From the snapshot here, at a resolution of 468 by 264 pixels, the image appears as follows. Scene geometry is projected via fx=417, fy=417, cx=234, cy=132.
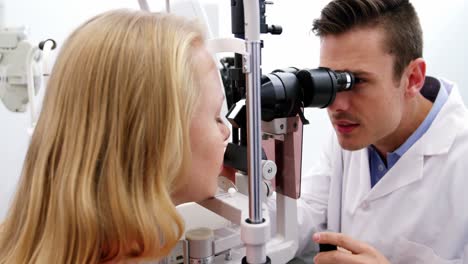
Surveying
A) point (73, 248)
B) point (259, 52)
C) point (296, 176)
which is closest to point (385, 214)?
point (296, 176)

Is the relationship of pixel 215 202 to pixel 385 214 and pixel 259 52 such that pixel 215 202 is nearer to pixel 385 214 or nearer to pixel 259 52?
pixel 259 52

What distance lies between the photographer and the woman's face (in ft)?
2.31

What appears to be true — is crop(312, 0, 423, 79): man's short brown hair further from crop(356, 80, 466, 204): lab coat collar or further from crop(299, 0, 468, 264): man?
crop(356, 80, 466, 204): lab coat collar

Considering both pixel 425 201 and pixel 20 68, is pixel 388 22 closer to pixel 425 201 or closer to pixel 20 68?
pixel 425 201

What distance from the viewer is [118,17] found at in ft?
2.12

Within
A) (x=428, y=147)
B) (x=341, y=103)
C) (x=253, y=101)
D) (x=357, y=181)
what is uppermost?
(x=253, y=101)

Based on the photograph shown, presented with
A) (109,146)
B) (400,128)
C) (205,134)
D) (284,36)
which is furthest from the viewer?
(284,36)

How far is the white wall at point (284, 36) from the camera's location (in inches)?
69.0

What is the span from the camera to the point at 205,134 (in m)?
0.72

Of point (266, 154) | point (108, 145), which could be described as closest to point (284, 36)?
point (266, 154)

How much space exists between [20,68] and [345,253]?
1159 mm

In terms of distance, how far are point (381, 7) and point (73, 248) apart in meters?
0.98

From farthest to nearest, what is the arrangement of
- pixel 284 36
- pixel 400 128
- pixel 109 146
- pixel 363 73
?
pixel 284 36 < pixel 400 128 < pixel 363 73 < pixel 109 146

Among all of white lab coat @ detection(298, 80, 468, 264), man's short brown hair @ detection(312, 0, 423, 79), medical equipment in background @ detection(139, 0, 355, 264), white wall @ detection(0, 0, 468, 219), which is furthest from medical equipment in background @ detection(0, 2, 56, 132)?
white lab coat @ detection(298, 80, 468, 264)
